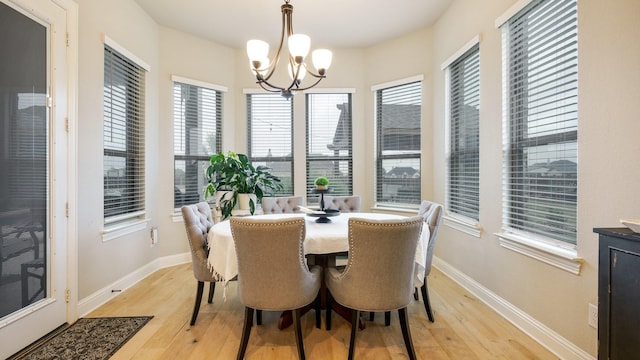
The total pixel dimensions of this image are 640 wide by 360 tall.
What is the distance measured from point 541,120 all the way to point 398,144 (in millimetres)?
2173

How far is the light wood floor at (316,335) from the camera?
1.99 metres

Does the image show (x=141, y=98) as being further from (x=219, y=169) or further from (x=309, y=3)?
(x=309, y=3)

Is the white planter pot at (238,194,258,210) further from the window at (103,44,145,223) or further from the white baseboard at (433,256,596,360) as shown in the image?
the white baseboard at (433,256,596,360)

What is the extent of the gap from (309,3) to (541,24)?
224 centimetres

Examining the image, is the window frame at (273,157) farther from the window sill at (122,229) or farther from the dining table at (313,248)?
the dining table at (313,248)

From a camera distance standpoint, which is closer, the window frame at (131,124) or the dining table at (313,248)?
the dining table at (313,248)

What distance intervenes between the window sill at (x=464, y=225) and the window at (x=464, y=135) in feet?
0.28

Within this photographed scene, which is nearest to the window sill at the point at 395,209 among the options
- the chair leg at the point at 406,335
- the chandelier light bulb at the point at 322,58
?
the chair leg at the point at 406,335

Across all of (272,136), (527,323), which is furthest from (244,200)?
(527,323)

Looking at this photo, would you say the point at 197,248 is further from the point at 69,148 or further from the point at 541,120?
the point at 541,120

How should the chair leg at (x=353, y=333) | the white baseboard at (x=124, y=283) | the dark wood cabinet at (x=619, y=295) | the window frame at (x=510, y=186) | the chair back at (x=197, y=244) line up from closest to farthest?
the dark wood cabinet at (x=619, y=295), the chair leg at (x=353, y=333), the window frame at (x=510, y=186), the chair back at (x=197, y=244), the white baseboard at (x=124, y=283)

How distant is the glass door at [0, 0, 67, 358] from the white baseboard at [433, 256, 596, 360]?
360cm

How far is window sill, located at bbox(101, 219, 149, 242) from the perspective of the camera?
9.42 ft

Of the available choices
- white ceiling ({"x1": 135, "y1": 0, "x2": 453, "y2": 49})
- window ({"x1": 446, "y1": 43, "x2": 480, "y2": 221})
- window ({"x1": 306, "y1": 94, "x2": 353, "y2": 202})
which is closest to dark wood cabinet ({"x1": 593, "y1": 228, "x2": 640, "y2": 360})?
window ({"x1": 446, "y1": 43, "x2": 480, "y2": 221})
